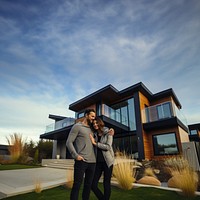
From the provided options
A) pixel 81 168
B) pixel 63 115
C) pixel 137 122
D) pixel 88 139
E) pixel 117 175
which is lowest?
pixel 117 175

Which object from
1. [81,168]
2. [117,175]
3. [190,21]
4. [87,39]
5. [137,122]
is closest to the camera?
[81,168]

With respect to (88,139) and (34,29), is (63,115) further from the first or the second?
(88,139)

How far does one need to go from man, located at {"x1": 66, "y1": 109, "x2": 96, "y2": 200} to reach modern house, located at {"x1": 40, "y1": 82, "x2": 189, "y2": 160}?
8110 millimetres

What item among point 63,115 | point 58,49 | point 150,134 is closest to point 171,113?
→ point 150,134

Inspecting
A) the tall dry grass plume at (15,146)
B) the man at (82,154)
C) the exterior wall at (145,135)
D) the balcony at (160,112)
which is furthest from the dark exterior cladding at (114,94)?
the man at (82,154)

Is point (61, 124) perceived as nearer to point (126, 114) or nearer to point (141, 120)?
point (126, 114)

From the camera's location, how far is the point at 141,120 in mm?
10711

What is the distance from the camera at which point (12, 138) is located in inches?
428

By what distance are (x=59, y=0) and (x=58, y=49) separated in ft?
7.27

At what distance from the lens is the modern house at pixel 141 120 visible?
982 centimetres

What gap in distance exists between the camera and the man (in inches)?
65.9

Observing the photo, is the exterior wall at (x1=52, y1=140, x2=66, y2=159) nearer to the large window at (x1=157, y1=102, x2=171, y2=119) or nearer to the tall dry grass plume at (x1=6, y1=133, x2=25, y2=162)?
the tall dry grass plume at (x1=6, y1=133, x2=25, y2=162)

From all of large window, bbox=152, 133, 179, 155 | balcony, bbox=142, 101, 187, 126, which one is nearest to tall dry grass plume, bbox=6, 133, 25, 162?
balcony, bbox=142, 101, 187, 126

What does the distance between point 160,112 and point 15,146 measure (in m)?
11.1
